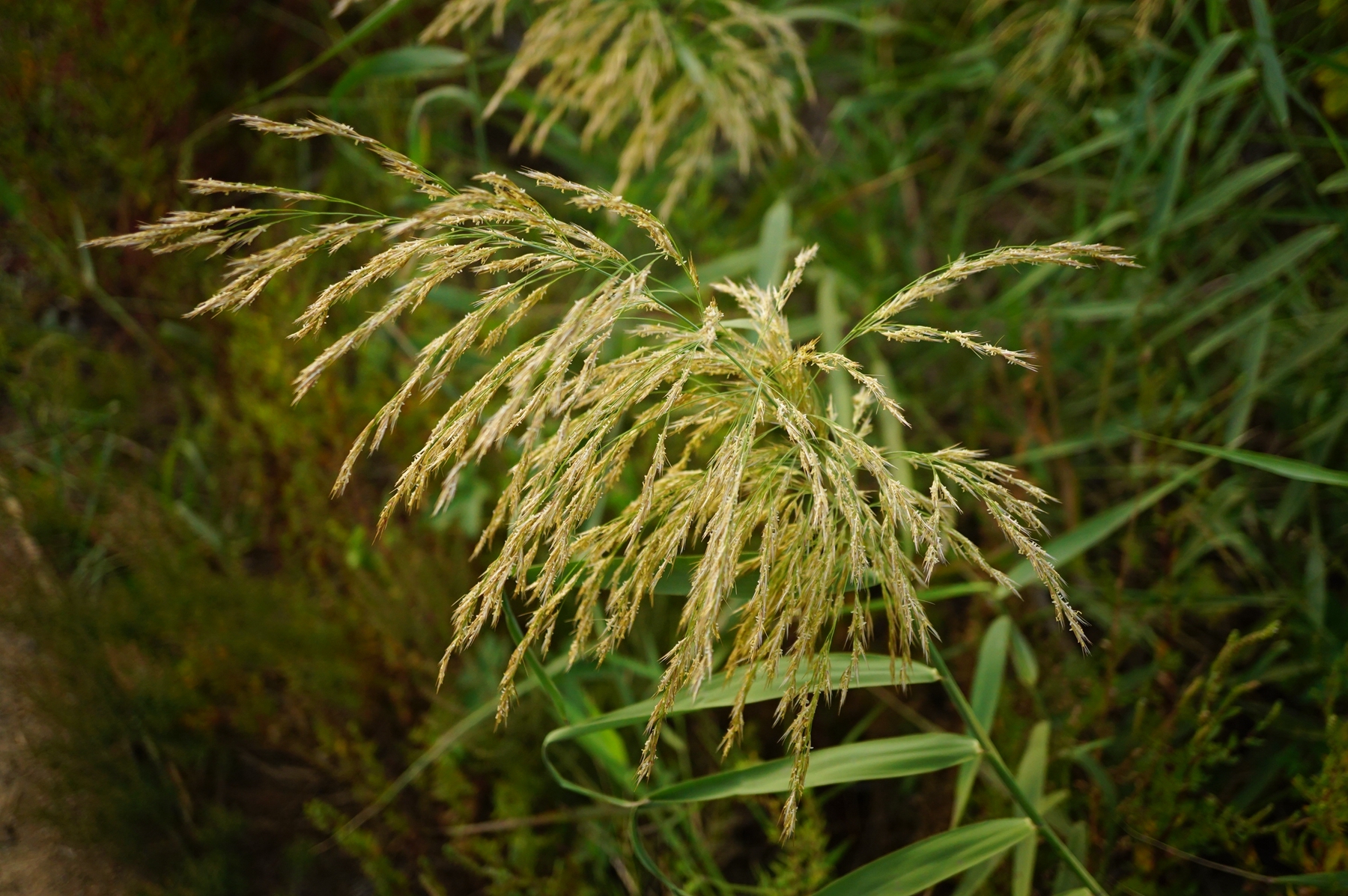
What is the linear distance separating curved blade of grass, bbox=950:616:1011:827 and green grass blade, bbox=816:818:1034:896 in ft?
0.49

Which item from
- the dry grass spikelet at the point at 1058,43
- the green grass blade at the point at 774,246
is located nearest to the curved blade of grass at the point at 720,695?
the green grass blade at the point at 774,246

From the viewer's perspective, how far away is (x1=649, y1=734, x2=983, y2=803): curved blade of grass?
44.7 inches

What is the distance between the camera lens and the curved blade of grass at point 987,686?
1354 millimetres

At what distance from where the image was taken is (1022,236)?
8.46ft

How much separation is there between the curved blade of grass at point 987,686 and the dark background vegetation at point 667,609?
0.54ft

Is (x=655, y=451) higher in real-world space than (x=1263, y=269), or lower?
higher

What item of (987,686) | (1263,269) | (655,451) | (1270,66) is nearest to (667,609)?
(987,686)

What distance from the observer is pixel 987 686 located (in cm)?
141

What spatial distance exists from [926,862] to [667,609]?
93cm

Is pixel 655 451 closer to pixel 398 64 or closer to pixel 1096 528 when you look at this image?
pixel 1096 528

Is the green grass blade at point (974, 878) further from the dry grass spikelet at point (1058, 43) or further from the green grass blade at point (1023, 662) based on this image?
the dry grass spikelet at point (1058, 43)

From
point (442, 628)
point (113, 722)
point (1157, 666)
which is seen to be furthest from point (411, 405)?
point (1157, 666)

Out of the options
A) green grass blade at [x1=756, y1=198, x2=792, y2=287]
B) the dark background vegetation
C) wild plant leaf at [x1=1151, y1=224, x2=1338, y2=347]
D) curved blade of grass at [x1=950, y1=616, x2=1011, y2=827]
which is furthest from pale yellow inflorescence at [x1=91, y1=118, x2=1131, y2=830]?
wild plant leaf at [x1=1151, y1=224, x2=1338, y2=347]

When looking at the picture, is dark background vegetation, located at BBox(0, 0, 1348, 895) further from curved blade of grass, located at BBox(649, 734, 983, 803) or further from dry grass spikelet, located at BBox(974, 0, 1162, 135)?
curved blade of grass, located at BBox(649, 734, 983, 803)
